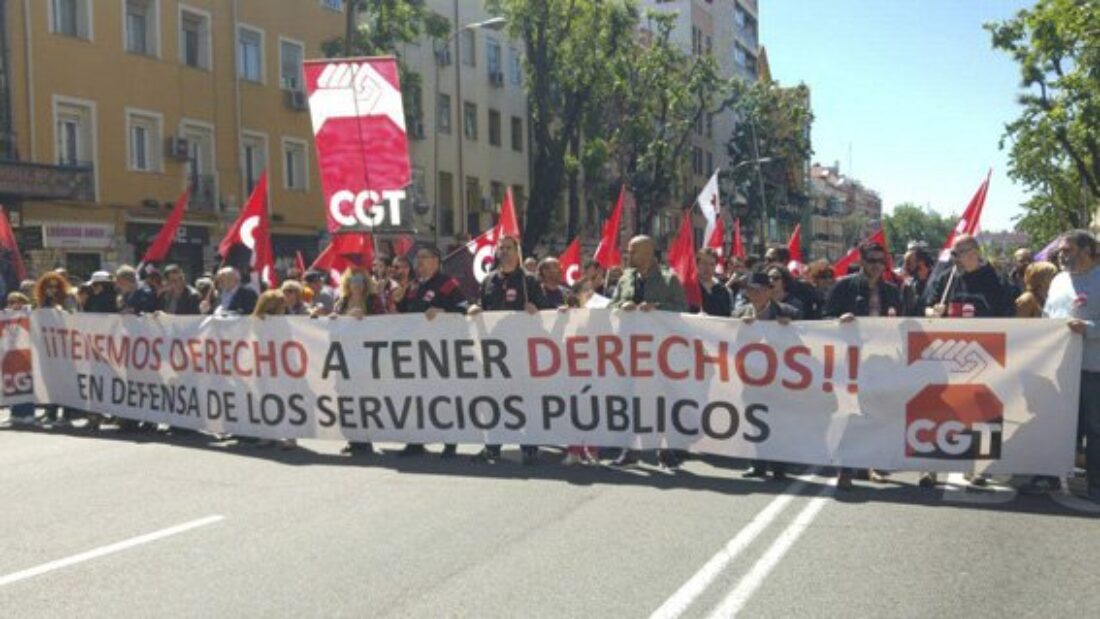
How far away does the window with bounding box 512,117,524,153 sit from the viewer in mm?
51031

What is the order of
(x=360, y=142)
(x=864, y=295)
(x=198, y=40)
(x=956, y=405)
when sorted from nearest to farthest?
1. (x=956, y=405)
2. (x=864, y=295)
3. (x=360, y=142)
4. (x=198, y=40)

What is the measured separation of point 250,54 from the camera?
1307 inches

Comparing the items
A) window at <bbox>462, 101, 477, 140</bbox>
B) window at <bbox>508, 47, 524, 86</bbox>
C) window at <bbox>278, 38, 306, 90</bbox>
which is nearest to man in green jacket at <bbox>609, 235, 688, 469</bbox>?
window at <bbox>278, 38, 306, 90</bbox>

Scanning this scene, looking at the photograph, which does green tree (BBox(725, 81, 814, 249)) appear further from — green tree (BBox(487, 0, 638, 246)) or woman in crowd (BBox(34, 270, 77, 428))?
woman in crowd (BBox(34, 270, 77, 428))

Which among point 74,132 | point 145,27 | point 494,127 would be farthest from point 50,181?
point 494,127

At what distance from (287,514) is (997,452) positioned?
491 centimetres

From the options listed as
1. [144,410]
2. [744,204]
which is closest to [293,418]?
[144,410]

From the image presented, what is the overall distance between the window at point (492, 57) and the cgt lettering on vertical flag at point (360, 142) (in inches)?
1495

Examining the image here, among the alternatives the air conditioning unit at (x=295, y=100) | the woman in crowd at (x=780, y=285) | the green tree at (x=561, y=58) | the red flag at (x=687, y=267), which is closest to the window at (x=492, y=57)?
the green tree at (x=561, y=58)

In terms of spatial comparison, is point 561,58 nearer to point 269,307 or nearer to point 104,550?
point 269,307

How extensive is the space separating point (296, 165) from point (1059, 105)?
22.7 metres

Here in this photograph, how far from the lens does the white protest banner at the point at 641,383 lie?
7703mm

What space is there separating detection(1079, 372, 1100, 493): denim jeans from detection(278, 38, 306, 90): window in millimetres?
30275

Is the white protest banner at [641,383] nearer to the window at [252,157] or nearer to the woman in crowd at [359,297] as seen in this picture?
the woman in crowd at [359,297]
